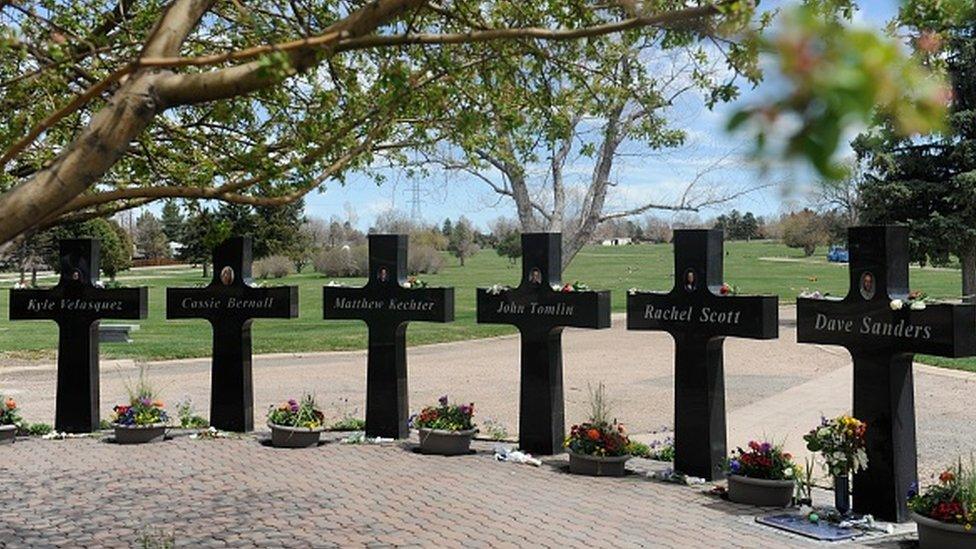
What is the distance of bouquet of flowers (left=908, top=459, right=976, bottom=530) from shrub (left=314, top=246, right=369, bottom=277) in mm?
60525

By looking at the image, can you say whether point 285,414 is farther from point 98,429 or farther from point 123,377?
point 123,377

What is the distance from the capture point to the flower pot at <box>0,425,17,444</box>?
13016 millimetres

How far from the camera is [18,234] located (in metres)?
4.45

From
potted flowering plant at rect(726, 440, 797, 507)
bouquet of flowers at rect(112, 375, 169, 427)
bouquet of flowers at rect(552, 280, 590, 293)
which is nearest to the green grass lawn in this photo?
bouquet of flowers at rect(112, 375, 169, 427)

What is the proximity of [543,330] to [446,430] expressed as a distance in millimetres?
1670

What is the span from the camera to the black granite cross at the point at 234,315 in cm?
1365

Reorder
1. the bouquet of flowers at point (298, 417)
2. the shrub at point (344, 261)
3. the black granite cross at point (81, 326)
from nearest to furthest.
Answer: the bouquet of flowers at point (298, 417), the black granite cross at point (81, 326), the shrub at point (344, 261)

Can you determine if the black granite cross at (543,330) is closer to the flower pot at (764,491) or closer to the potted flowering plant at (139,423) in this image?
the flower pot at (764,491)

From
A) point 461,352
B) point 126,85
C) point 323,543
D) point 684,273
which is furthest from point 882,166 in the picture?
point 126,85

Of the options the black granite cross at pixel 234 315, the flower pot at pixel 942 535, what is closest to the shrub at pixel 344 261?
the black granite cross at pixel 234 315

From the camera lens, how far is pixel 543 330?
12250mm

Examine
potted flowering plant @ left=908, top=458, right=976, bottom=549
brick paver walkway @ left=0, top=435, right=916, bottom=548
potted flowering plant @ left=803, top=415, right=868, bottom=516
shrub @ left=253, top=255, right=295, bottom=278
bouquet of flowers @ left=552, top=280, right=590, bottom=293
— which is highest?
shrub @ left=253, top=255, right=295, bottom=278

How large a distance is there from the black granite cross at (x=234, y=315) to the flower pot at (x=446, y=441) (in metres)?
2.76

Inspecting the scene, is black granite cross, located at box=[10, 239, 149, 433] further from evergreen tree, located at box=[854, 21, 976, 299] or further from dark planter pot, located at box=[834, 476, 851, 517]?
evergreen tree, located at box=[854, 21, 976, 299]
